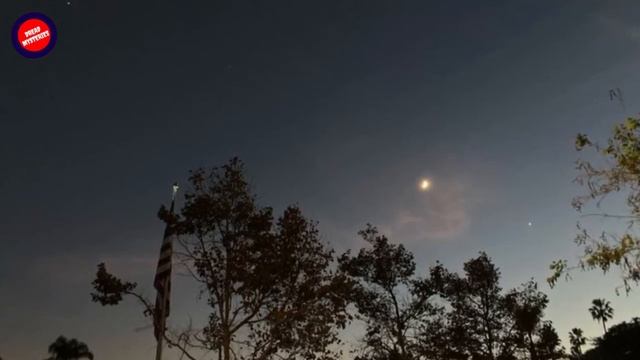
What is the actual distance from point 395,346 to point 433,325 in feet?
11.2

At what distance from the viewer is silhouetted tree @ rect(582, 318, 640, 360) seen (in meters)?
69.7

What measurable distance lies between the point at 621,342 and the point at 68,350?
3220 inches

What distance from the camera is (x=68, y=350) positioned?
2926 inches

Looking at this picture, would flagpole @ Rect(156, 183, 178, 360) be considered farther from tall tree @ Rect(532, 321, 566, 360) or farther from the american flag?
tall tree @ Rect(532, 321, 566, 360)

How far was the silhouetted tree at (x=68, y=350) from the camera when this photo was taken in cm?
7369

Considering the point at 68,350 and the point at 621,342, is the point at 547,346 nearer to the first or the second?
the point at 621,342

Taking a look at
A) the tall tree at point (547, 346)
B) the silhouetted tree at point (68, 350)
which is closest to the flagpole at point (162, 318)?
the tall tree at point (547, 346)

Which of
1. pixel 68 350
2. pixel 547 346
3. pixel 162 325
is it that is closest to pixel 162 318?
pixel 162 325

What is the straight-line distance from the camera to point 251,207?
75.5 feet

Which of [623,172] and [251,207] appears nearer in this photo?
[623,172]

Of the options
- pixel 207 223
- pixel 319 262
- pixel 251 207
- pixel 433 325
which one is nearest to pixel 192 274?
pixel 207 223

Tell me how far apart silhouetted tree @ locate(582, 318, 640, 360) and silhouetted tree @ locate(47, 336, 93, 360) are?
3136 inches

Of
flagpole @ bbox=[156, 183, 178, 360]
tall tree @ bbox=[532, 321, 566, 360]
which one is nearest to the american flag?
flagpole @ bbox=[156, 183, 178, 360]

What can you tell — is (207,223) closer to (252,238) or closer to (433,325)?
(252,238)
